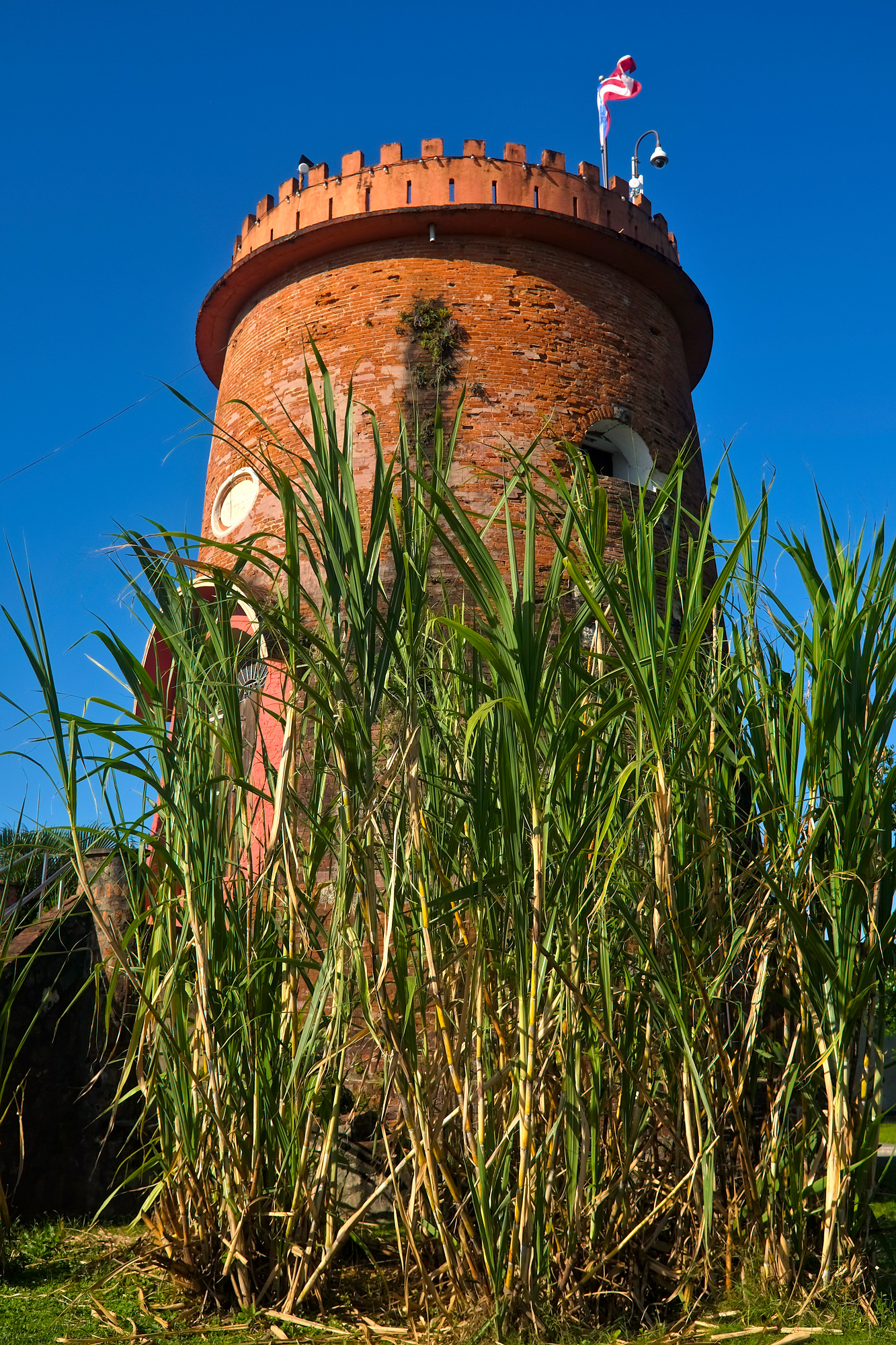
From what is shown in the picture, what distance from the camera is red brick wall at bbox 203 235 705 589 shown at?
268 inches

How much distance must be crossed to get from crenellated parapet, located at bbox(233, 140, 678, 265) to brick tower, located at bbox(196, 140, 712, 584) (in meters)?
0.01

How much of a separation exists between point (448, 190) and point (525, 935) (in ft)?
21.1

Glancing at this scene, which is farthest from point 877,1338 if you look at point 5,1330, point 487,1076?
point 5,1330

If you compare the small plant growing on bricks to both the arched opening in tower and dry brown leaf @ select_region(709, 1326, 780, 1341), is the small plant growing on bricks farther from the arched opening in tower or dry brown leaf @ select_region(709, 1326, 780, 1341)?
dry brown leaf @ select_region(709, 1326, 780, 1341)

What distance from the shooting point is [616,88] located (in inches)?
350

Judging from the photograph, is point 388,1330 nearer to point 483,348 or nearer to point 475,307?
point 483,348

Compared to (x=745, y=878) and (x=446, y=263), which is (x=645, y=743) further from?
(x=446, y=263)

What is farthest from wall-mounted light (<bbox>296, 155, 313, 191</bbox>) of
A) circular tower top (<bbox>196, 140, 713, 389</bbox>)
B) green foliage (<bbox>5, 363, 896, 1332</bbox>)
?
green foliage (<bbox>5, 363, 896, 1332</bbox>)

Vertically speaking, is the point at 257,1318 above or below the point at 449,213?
below

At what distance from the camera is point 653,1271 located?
2.53 metres

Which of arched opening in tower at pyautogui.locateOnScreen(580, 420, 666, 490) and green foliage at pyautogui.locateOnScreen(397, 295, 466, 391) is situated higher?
green foliage at pyautogui.locateOnScreen(397, 295, 466, 391)

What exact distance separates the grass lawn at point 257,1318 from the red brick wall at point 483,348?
469 centimetres

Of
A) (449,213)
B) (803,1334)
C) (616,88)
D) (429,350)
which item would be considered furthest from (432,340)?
(803,1334)

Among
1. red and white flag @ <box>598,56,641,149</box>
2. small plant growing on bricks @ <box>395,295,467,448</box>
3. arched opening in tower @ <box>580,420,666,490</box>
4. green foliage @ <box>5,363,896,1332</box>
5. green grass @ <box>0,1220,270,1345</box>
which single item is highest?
red and white flag @ <box>598,56,641,149</box>
